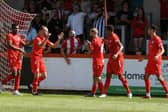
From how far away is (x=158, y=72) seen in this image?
17.8 m

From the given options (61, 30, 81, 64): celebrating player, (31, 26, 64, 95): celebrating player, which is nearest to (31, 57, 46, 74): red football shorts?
(31, 26, 64, 95): celebrating player

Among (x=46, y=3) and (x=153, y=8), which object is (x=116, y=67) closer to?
(x=46, y=3)

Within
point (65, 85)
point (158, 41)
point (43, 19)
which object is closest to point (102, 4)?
point (43, 19)

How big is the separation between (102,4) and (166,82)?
4.28m

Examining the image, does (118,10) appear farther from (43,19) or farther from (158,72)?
(158,72)

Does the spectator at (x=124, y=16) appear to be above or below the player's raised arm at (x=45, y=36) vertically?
above

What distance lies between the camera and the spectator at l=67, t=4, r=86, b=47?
21453 mm

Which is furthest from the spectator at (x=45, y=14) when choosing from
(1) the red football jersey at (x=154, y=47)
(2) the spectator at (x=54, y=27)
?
(1) the red football jersey at (x=154, y=47)

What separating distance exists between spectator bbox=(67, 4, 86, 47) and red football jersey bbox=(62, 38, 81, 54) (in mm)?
1192

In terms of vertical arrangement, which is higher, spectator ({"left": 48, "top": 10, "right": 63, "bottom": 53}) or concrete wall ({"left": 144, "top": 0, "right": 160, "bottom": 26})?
concrete wall ({"left": 144, "top": 0, "right": 160, "bottom": 26})

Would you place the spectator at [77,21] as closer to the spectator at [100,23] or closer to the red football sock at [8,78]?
the spectator at [100,23]

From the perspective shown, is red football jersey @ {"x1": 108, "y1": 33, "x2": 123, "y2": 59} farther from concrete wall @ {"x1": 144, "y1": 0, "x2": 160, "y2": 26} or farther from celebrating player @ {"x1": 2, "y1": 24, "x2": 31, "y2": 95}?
concrete wall @ {"x1": 144, "y1": 0, "x2": 160, "y2": 26}

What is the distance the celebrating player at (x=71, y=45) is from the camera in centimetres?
2002

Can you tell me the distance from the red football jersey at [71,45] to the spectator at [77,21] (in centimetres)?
119
